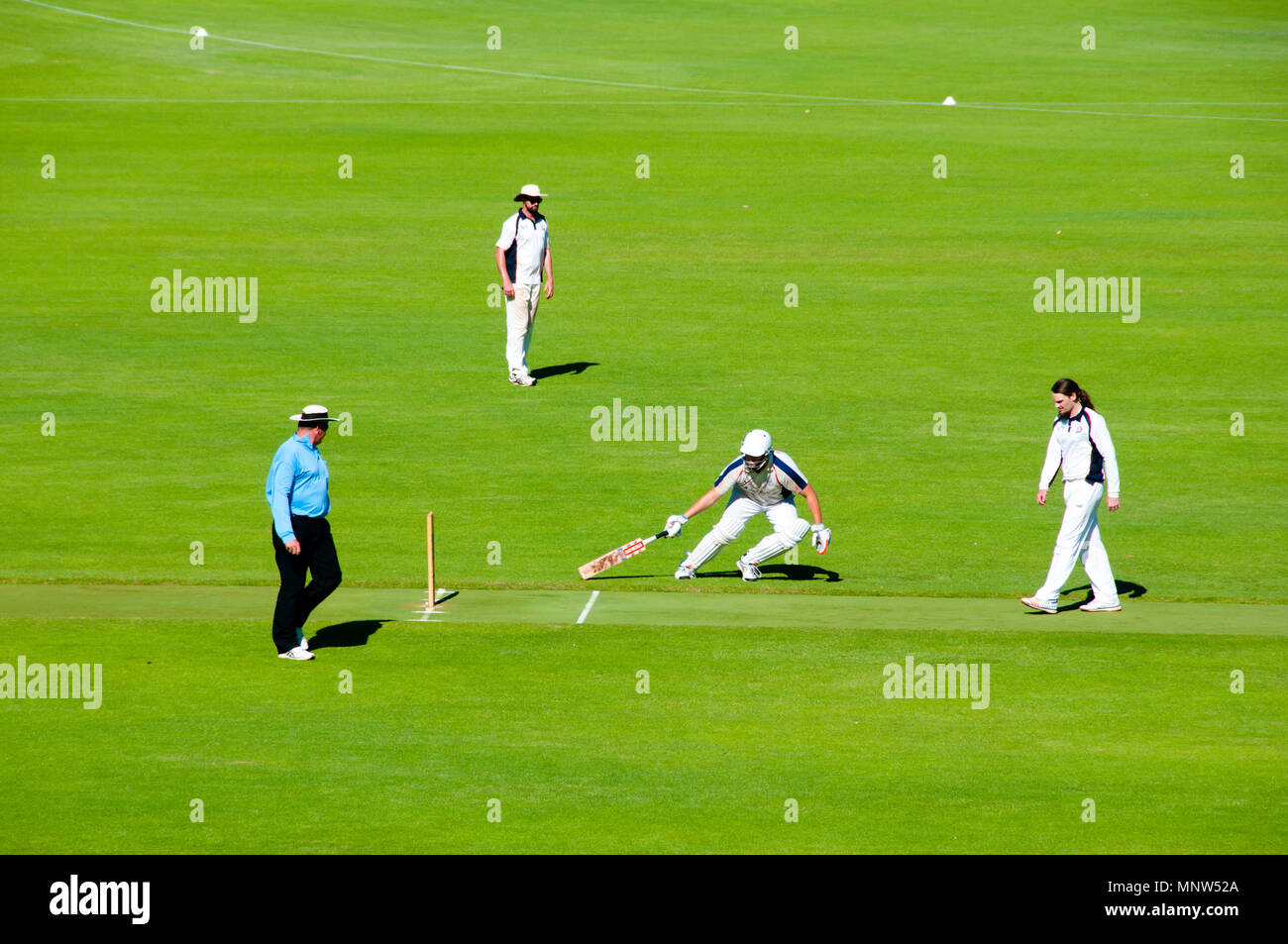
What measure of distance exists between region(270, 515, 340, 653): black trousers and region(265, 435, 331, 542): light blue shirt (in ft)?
0.44

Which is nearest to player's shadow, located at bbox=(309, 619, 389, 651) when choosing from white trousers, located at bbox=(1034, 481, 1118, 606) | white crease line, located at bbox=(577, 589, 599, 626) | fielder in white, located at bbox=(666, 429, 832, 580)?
white crease line, located at bbox=(577, 589, 599, 626)

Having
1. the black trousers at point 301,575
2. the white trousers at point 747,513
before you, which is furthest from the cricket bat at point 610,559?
the black trousers at point 301,575

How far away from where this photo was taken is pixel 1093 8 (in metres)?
58.3

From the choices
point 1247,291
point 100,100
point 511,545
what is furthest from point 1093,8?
point 511,545

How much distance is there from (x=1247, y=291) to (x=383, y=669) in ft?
69.7

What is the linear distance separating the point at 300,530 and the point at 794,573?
21.6 feet

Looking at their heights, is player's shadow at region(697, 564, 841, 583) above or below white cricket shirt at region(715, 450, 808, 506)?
below

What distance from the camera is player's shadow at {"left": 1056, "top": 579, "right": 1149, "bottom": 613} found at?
17.8m

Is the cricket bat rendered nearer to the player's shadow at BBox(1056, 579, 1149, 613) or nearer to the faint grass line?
the player's shadow at BBox(1056, 579, 1149, 613)

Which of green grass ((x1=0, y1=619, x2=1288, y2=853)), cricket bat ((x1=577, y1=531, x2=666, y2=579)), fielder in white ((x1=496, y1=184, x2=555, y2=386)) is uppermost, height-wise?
fielder in white ((x1=496, y1=184, x2=555, y2=386))

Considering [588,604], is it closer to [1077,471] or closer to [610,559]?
[610,559]

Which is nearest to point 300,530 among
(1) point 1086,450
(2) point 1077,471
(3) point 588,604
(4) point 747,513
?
(3) point 588,604

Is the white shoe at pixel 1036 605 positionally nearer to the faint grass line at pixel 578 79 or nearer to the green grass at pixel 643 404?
the green grass at pixel 643 404

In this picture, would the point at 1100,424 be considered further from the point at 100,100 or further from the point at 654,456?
the point at 100,100
